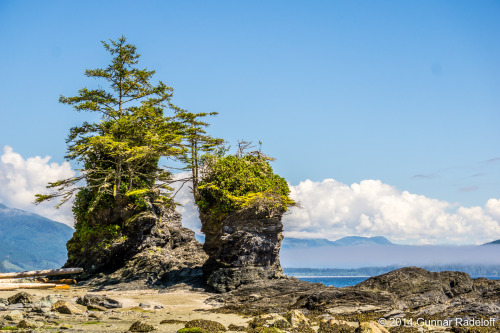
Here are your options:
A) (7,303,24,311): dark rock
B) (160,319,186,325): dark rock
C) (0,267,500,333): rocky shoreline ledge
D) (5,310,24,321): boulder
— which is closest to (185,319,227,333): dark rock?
(0,267,500,333): rocky shoreline ledge

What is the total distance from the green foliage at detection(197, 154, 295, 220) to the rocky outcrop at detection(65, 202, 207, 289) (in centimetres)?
476

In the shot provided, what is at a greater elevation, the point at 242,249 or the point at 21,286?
the point at 242,249

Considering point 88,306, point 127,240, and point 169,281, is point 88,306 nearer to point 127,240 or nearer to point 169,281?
point 169,281

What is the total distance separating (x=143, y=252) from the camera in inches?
1271

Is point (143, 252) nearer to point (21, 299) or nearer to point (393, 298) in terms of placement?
point (21, 299)

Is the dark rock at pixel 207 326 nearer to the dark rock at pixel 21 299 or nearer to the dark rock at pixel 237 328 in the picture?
the dark rock at pixel 237 328

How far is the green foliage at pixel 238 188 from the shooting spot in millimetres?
28344

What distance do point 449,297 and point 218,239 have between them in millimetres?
14143

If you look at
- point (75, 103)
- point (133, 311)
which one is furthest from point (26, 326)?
point (75, 103)

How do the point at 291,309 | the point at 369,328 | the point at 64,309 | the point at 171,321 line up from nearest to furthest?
the point at 369,328
the point at 171,321
the point at 64,309
the point at 291,309

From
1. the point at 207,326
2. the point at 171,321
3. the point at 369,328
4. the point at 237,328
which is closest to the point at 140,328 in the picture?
the point at 207,326

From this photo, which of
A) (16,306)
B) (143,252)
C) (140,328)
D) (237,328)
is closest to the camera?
(140,328)

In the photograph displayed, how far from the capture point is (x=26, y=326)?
13820 millimetres

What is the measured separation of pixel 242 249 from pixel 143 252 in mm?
8672
